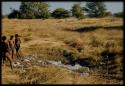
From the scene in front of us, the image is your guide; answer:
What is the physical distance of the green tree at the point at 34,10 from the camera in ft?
214

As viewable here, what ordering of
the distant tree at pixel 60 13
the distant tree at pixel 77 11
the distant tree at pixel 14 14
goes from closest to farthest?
the distant tree at pixel 77 11 → the distant tree at pixel 60 13 → the distant tree at pixel 14 14

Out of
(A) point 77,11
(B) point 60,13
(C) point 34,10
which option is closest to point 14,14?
(C) point 34,10

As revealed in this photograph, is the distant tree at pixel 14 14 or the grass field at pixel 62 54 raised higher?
the grass field at pixel 62 54

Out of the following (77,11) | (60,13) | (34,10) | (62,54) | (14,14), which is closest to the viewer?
(62,54)

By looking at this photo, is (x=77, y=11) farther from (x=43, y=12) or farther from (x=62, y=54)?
(x=62, y=54)

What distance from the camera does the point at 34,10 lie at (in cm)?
6475

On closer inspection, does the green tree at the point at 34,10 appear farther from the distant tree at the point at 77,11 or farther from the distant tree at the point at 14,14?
the distant tree at the point at 77,11

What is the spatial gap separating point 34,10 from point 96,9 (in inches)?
546

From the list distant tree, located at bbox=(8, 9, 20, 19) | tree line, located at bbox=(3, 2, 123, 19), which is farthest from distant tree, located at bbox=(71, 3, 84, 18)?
distant tree, located at bbox=(8, 9, 20, 19)

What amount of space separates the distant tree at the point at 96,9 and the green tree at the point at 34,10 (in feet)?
34.4

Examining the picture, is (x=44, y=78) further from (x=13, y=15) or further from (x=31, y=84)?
(x=13, y=15)

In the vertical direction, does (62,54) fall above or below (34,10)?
above

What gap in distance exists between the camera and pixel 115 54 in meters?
19.8

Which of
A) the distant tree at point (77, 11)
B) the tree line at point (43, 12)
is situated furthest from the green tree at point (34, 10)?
the distant tree at point (77, 11)
